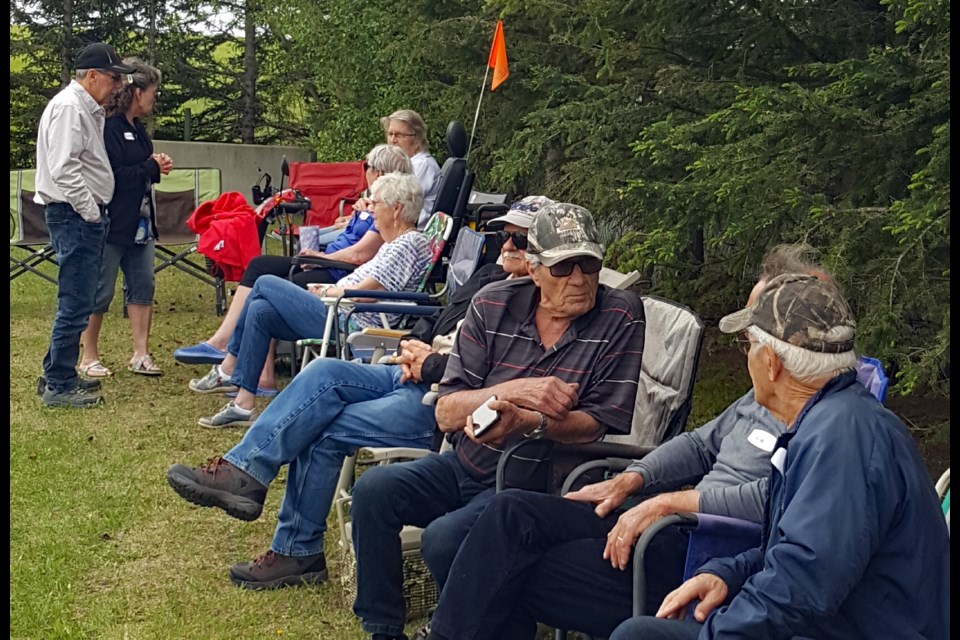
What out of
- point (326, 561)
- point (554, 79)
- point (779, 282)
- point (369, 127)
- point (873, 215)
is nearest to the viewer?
point (779, 282)

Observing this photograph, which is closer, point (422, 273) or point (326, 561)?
point (326, 561)

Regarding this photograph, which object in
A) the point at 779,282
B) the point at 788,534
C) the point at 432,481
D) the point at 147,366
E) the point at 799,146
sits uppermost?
the point at 799,146

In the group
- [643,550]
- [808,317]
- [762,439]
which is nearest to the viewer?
[808,317]

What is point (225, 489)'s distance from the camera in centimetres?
341

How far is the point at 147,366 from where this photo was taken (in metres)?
6.37

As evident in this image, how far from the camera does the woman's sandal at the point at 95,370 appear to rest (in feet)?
20.4

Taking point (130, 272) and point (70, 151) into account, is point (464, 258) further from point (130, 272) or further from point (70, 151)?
point (130, 272)

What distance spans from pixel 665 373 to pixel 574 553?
2.82 feet

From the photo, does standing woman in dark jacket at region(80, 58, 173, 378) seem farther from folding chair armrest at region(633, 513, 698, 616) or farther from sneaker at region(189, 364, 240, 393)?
folding chair armrest at region(633, 513, 698, 616)

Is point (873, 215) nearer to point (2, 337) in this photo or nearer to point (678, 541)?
point (678, 541)

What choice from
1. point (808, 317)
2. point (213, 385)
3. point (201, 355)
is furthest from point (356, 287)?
point (808, 317)

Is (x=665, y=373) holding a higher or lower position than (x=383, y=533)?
higher

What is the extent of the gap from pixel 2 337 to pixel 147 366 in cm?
289

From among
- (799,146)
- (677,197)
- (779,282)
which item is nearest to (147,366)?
(677,197)
